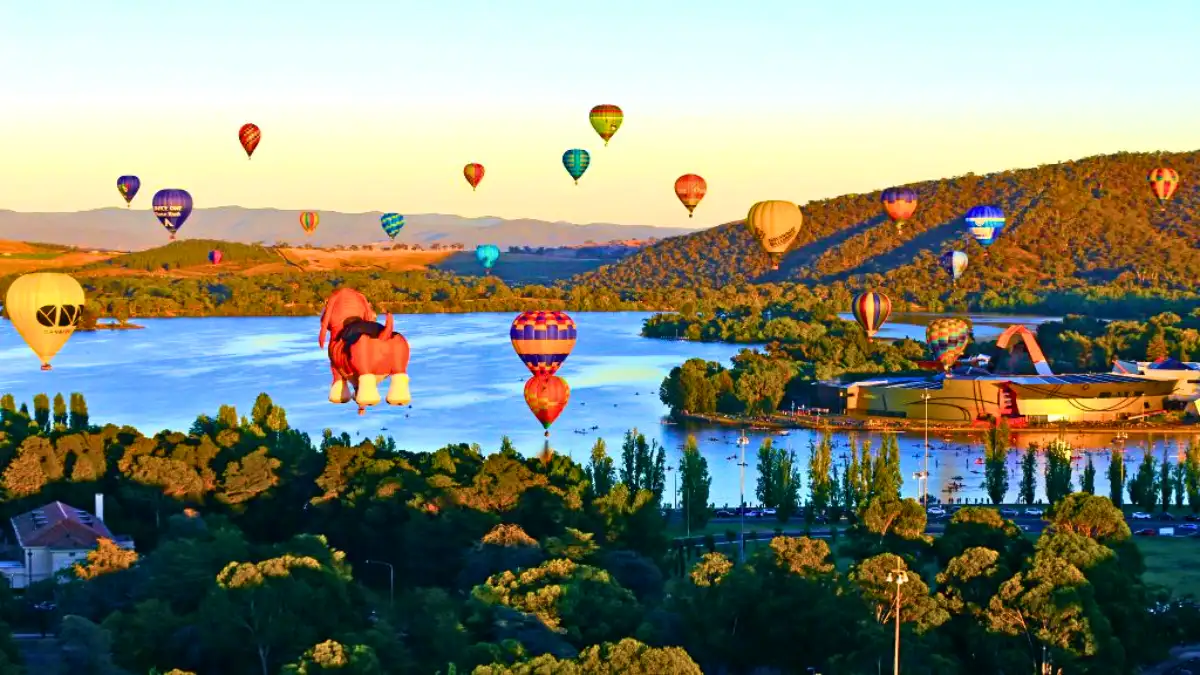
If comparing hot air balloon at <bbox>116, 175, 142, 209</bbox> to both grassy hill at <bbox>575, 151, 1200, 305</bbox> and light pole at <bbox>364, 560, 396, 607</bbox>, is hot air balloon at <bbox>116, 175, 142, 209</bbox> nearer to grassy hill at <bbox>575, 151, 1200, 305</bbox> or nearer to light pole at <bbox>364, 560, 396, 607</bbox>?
light pole at <bbox>364, 560, 396, 607</bbox>

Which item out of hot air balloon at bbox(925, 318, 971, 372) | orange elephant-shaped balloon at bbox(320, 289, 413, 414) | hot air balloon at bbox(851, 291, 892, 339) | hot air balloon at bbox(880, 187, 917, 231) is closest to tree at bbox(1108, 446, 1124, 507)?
orange elephant-shaped balloon at bbox(320, 289, 413, 414)

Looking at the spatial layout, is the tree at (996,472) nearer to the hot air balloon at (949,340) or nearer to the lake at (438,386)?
the lake at (438,386)

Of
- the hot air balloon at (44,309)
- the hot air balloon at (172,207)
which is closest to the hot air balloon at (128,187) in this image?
the hot air balloon at (172,207)

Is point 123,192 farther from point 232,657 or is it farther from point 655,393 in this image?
point 232,657

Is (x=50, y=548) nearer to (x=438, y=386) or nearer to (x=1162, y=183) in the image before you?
(x=438, y=386)

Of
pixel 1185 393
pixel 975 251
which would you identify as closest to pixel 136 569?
pixel 1185 393

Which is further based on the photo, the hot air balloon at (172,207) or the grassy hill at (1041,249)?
the grassy hill at (1041,249)

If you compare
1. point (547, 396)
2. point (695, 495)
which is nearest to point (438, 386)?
point (547, 396)
